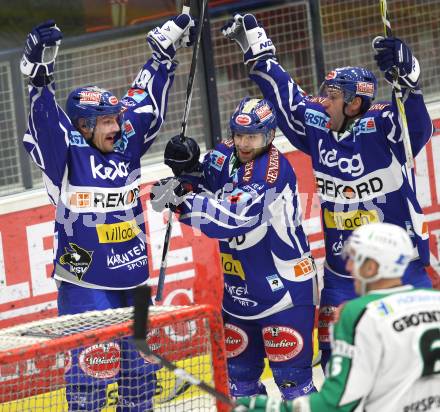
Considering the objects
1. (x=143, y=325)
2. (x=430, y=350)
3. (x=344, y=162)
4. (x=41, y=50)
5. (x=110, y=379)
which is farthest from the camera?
(x=344, y=162)

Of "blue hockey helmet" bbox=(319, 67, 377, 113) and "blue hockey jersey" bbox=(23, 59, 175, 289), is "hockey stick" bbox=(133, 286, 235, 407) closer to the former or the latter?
"blue hockey jersey" bbox=(23, 59, 175, 289)

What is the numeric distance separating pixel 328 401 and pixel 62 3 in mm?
3579

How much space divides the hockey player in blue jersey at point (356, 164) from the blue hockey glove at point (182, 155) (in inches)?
19.0

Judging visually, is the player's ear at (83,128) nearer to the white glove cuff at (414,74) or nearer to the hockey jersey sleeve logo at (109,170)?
the hockey jersey sleeve logo at (109,170)

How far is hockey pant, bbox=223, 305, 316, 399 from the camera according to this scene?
5.13 metres

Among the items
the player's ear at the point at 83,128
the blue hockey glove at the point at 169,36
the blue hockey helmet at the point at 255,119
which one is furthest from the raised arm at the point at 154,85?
the blue hockey helmet at the point at 255,119

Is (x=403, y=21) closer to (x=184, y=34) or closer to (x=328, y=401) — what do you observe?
(x=184, y=34)

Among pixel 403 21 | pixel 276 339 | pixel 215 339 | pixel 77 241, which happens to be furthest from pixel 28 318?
pixel 403 21

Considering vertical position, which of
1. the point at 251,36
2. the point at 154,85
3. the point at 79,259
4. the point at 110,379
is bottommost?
the point at 110,379

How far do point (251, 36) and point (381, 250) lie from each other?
2.18 m

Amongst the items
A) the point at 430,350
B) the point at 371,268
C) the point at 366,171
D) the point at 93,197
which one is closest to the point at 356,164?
the point at 366,171

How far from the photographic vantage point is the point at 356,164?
17.2 feet

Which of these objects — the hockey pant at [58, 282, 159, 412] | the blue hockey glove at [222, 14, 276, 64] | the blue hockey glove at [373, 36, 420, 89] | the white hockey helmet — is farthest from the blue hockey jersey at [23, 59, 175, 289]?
the white hockey helmet

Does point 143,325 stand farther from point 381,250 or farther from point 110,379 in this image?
point 110,379
